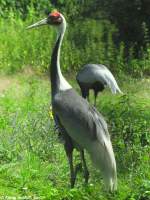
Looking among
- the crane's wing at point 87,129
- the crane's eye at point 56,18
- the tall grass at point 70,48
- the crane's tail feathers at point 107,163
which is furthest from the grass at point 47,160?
the tall grass at point 70,48

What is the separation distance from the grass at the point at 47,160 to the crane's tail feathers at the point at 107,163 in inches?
4.5

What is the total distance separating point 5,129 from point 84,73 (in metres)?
2.02

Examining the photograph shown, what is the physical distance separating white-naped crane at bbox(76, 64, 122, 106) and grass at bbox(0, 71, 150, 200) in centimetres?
39

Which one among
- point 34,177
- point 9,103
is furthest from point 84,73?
point 34,177

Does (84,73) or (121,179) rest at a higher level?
(84,73)

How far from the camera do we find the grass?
21.2 ft

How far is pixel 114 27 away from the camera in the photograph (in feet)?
42.9

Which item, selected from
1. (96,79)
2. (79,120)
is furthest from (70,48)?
(79,120)

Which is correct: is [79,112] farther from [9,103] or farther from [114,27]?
[114,27]

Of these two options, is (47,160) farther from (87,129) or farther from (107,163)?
(107,163)

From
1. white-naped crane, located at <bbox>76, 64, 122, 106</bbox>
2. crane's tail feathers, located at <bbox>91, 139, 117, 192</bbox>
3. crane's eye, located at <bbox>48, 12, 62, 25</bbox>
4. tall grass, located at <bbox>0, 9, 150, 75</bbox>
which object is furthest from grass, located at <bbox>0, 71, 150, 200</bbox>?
tall grass, located at <bbox>0, 9, 150, 75</bbox>

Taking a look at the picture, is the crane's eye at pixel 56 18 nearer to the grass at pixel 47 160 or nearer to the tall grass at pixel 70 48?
the grass at pixel 47 160

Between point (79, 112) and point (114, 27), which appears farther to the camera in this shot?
point (114, 27)

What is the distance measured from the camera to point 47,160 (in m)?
7.64
